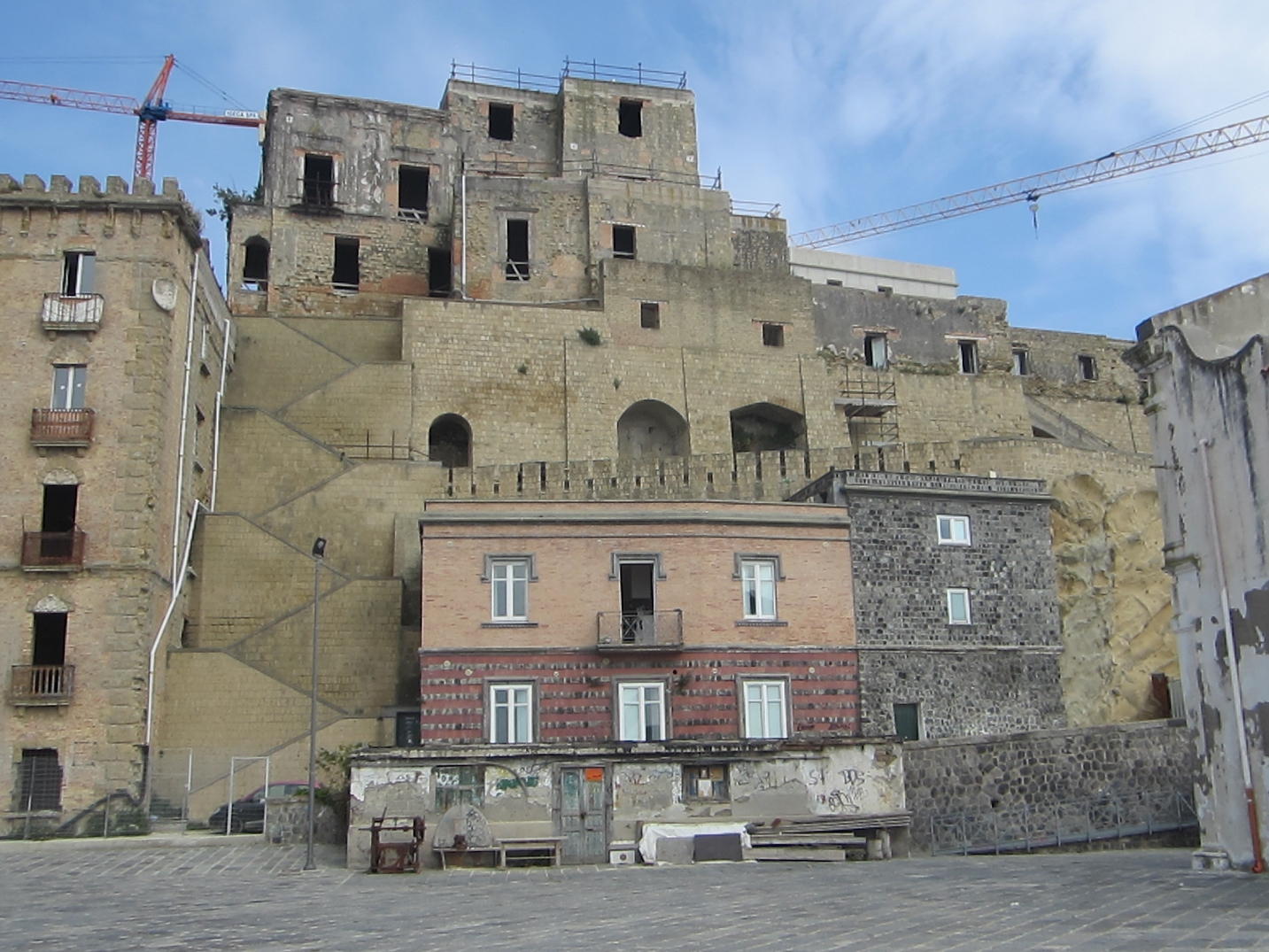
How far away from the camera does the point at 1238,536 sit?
16359 mm

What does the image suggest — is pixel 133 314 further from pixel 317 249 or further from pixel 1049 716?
pixel 1049 716

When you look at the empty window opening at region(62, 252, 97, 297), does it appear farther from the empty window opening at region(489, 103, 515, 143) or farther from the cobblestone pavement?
the empty window opening at region(489, 103, 515, 143)

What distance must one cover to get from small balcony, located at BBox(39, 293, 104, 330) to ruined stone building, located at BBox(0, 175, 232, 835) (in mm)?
36

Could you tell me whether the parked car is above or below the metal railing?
above

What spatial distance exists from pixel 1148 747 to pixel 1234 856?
10718 mm

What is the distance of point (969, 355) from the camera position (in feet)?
150

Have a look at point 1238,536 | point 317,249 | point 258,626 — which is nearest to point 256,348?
point 317,249

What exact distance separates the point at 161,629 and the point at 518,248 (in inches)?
735

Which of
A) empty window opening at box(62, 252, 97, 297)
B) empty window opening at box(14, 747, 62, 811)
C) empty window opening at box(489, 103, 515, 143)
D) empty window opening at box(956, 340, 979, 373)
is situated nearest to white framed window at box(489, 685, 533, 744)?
empty window opening at box(14, 747, 62, 811)

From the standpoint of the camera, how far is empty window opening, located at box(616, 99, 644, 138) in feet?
154

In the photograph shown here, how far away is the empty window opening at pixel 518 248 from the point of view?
138 ft

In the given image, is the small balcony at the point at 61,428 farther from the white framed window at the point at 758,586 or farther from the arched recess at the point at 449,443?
the white framed window at the point at 758,586

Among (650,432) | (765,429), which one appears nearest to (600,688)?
(650,432)

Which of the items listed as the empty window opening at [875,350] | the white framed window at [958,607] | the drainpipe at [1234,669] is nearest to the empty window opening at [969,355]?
the empty window opening at [875,350]
